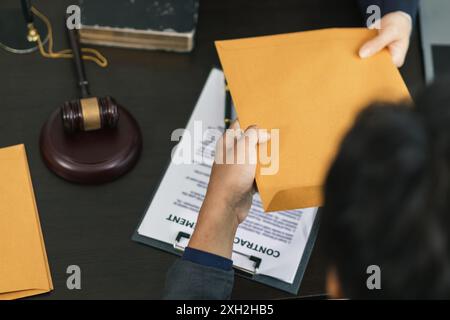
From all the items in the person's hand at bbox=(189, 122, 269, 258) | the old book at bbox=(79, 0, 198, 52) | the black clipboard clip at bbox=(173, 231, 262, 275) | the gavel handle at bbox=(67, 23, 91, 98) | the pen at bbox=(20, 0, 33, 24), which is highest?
the pen at bbox=(20, 0, 33, 24)

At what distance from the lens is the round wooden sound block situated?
35.2 inches

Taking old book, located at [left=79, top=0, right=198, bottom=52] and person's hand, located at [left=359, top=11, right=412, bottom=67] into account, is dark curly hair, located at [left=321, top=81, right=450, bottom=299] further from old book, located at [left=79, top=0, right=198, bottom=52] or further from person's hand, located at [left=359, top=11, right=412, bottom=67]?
old book, located at [left=79, top=0, right=198, bottom=52]

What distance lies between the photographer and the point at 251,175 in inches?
31.7

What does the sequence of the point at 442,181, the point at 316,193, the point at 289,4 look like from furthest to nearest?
the point at 289,4 → the point at 316,193 → the point at 442,181

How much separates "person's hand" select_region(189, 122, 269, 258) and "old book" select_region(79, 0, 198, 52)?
0.83 feet

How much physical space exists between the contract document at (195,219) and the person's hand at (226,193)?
52 mm

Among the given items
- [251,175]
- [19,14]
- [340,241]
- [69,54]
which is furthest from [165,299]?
[19,14]

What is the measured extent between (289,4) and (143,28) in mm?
298

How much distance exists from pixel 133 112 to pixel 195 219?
0.71 ft

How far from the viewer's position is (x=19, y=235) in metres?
0.86

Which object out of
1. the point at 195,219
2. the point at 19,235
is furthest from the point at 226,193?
the point at 19,235

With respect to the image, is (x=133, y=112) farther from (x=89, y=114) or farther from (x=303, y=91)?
(x=303, y=91)

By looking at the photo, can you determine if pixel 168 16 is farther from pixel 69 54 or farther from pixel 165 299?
pixel 165 299

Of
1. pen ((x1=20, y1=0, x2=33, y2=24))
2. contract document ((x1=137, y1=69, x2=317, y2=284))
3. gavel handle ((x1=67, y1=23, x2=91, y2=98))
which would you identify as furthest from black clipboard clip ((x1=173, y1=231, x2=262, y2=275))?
pen ((x1=20, y1=0, x2=33, y2=24))
